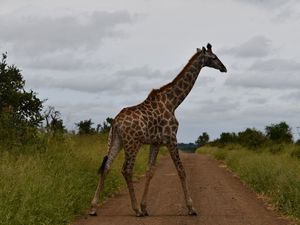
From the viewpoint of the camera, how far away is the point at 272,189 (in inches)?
535

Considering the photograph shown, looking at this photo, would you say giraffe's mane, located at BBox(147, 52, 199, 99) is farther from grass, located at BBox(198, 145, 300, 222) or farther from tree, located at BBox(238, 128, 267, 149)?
tree, located at BBox(238, 128, 267, 149)

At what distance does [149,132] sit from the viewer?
10.8 m

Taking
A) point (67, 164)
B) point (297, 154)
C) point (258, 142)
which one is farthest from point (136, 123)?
point (258, 142)

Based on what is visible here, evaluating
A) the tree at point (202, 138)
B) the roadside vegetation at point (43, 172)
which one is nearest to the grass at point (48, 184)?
the roadside vegetation at point (43, 172)

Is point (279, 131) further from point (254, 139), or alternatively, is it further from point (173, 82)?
point (173, 82)

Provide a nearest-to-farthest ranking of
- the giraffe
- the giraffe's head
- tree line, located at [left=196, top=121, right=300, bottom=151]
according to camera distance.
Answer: the giraffe, the giraffe's head, tree line, located at [left=196, top=121, right=300, bottom=151]

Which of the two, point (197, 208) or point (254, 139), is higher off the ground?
point (254, 139)

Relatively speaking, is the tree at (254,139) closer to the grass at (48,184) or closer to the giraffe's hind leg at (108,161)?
the grass at (48,184)

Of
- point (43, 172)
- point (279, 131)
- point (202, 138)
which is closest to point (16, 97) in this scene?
point (43, 172)

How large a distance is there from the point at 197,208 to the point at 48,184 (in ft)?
10.4

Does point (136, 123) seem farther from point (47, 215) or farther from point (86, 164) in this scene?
point (86, 164)

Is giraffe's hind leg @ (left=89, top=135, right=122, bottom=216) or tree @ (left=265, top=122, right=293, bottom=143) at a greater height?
tree @ (left=265, top=122, right=293, bottom=143)

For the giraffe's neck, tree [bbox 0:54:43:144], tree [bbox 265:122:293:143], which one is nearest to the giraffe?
the giraffe's neck

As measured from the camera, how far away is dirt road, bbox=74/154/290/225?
9789 mm
